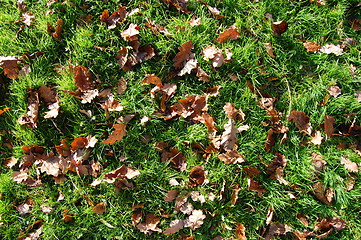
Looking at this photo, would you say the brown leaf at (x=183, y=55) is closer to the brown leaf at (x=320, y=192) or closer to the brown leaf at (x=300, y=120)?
the brown leaf at (x=300, y=120)

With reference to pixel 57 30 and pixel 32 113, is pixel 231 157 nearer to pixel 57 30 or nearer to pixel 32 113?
pixel 32 113

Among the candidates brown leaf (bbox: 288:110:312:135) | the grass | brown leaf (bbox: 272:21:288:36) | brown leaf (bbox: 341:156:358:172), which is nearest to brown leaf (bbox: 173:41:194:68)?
the grass

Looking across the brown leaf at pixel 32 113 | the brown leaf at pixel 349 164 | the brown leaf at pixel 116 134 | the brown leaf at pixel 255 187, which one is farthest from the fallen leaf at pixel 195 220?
the brown leaf at pixel 32 113

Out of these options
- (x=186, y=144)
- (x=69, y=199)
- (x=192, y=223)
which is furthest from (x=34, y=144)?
(x=192, y=223)

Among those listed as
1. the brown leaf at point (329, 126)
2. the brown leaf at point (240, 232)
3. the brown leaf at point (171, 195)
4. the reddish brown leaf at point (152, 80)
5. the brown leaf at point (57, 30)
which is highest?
the brown leaf at point (57, 30)

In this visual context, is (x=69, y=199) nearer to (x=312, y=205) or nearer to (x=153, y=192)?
→ (x=153, y=192)
